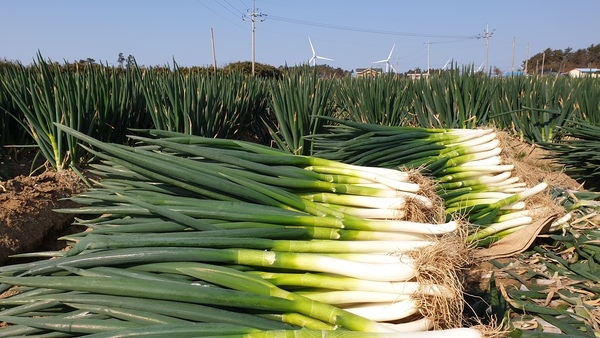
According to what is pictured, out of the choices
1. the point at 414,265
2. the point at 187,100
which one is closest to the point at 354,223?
the point at 414,265

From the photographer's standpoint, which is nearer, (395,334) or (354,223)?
(395,334)

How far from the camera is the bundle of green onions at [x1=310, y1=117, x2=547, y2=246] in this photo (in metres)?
2.43

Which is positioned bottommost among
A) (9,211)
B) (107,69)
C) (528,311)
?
(528,311)

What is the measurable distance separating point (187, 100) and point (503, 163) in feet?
8.08

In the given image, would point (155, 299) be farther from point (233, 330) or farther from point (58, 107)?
point (58, 107)

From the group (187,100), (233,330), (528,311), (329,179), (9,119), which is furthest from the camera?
(9,119)

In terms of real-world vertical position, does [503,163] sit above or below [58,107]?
below

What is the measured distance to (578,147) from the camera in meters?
4.42

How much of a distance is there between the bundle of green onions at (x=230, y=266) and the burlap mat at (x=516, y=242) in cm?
115

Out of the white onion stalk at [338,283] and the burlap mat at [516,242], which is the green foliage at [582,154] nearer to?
the burlap mat at [516,242]

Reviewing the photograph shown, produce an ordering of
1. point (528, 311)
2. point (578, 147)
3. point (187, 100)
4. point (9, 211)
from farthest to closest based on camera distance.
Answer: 1. point (578, 147)
2. point (187, 100)
3. point (9, 211)
4. point (528, 311)


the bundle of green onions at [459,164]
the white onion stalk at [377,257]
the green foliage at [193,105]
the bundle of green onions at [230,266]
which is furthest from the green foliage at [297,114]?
the white onion stalk at [377,257]

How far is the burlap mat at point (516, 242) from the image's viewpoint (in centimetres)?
238

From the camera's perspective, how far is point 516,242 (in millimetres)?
2416
